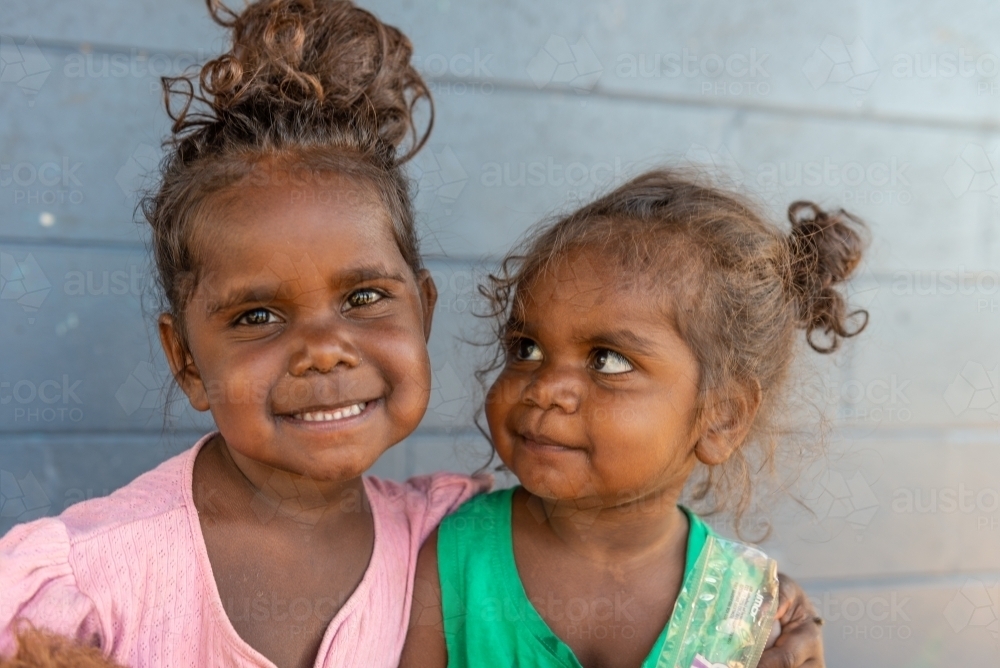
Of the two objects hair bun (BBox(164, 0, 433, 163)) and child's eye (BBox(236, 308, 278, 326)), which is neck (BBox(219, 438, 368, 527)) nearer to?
child's eye (BBox(236, 308, 278, 326))

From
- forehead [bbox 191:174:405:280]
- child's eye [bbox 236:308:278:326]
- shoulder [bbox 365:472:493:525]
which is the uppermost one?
forehead [bbox 191:174:405:280]

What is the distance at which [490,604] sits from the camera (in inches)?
68.1

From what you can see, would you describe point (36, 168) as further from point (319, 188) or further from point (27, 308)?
point (319, 188)

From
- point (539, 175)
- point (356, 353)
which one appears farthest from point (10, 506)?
point (539, 175)

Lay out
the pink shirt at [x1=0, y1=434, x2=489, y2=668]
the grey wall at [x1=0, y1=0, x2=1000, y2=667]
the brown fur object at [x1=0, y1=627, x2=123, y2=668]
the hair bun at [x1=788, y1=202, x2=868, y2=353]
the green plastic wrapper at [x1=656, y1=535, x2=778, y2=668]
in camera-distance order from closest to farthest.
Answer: the brown fur object at [x1=0, y1=627, x2=123, y2=668] < the pink shirt at [x1=0, y1=434, x2=489, y2=668] < the green plastic wrapper at [x1=656, y1=535, x2=778, y2=668] < the hair bun at [x1=788, y1=202, x2=868, y2=353] < the grey wall at [x1=0, y1=0, x2=1000, y2=667]

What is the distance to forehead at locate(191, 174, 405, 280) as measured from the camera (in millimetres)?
1521

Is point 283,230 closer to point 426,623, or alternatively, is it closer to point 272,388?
point 272,388

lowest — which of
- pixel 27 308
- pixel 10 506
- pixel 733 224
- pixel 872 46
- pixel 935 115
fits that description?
pixel 10 506

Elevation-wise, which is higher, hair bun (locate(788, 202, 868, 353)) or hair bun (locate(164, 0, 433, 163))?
hair bun (locate(164, 0, 433, 163))

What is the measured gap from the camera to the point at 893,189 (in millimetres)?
2734

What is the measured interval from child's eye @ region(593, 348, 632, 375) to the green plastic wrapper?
46 cm

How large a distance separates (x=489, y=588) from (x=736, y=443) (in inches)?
21.7

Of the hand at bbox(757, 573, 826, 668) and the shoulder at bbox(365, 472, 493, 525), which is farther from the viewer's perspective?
the shoulder at bbox(365, 472, 493, 525)

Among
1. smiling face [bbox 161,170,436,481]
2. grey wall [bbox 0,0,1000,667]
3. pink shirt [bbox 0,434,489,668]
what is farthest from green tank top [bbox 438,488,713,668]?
grey wall [bbox 0,0,1000,667]
